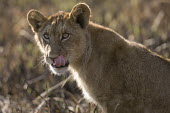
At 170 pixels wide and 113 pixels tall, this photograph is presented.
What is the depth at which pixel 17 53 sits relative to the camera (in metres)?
12.1

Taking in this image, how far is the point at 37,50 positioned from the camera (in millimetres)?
11609

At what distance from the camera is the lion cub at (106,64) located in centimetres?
658

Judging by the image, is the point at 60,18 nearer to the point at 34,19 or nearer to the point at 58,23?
the point at 58,23

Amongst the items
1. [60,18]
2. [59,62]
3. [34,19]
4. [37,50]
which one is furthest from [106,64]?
[37,50]

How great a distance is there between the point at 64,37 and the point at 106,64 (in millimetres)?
807

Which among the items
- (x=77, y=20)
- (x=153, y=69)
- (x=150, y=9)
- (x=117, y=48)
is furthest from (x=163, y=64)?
(x=150, y=9)

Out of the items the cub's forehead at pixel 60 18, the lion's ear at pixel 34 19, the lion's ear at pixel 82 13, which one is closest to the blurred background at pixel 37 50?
the lion's ear at pixel 34 19

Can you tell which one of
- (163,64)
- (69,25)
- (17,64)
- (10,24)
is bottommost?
(163,64)

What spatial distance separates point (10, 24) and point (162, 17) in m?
5.55

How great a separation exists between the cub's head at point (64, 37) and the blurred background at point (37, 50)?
52 cm

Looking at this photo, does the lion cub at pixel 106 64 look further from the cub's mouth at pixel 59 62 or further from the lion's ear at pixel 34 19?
the lion's ear at pixel 34 19

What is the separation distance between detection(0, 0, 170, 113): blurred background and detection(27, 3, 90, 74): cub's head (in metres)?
0.52

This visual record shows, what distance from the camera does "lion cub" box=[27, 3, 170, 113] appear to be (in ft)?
21.6

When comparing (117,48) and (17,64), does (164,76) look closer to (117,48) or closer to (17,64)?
(117,48)
